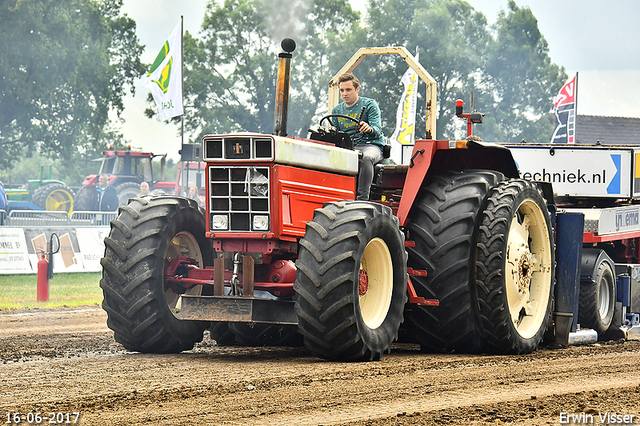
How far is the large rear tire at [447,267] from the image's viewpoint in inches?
288

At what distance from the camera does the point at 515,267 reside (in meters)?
7.91

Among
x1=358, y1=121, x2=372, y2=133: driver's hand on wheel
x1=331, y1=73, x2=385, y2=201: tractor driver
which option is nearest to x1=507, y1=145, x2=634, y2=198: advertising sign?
x1=331, y1=73, x2=385, y2=201: tractor driver

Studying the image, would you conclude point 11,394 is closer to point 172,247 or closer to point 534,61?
point 172,247

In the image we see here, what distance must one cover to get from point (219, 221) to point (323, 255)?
3.80 ft

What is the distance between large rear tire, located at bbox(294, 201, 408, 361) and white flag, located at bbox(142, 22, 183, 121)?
14399 millimetres

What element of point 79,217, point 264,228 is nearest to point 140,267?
point 264,228

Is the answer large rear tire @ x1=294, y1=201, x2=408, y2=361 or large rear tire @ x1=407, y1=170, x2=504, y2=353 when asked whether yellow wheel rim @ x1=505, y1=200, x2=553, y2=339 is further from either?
large rear tire @ x1=294, y1=201, x2=408, y2=361

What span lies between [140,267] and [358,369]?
78.3 inches

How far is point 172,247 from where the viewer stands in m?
7.58

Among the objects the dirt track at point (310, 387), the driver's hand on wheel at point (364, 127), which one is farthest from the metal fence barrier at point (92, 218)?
the driver's hand on wheel at point (364, 127)

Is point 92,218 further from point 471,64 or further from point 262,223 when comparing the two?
point 471,64

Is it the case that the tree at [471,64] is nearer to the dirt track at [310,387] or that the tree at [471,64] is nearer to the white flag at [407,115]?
the white flag at [407,115]

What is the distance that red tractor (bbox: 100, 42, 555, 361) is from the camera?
21.0ft

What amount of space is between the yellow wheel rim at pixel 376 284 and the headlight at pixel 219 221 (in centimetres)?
109
